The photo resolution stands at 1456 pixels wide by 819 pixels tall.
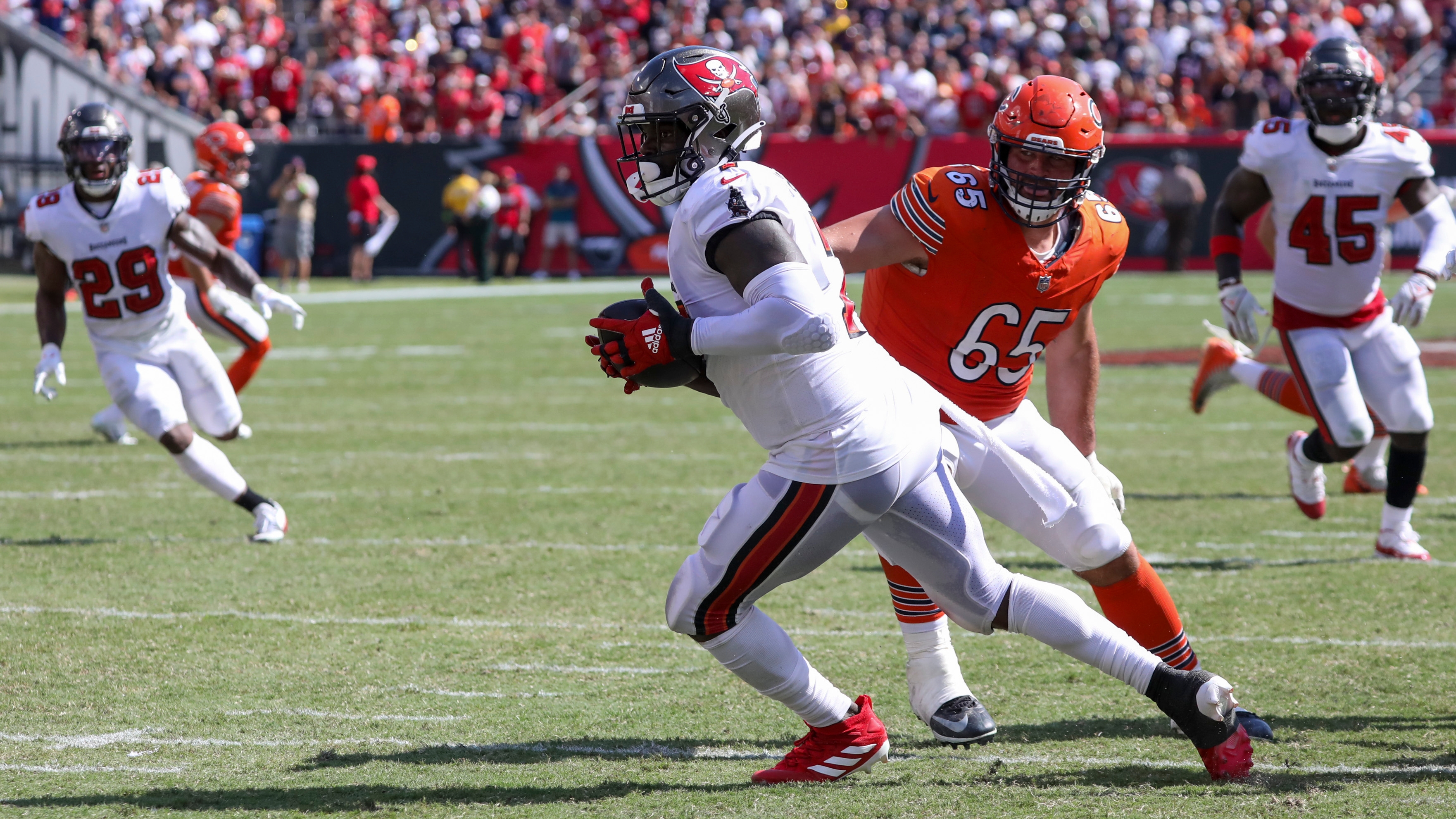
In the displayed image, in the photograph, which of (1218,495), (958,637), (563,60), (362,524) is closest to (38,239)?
(362,524)

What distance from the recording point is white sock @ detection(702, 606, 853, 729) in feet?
10.6

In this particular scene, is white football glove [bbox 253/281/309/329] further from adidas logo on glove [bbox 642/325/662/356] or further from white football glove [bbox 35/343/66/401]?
adidas logo on glove [bbox 642/325/662/356]

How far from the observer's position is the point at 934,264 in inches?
144

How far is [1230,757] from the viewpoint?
3270 mm

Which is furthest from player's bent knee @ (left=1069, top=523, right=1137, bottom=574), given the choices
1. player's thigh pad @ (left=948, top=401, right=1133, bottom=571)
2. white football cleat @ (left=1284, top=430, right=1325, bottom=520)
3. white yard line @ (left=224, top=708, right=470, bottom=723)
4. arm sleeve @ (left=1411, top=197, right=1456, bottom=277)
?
white football cleat @ (left=1284, top=430, right=1325, bottom=520)

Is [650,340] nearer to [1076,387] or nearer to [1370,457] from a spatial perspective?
[1076,387]

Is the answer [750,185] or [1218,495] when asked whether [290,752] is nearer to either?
[750,185]

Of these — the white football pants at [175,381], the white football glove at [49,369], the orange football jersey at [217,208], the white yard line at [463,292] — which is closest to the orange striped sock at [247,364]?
the orange football jersey at [217,208]

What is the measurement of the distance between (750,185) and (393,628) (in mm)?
2387

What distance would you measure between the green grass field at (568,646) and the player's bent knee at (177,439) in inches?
15.6

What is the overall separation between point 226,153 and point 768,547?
6045 mm

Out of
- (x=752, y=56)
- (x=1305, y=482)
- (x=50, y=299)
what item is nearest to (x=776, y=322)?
(x=1305, y=482)

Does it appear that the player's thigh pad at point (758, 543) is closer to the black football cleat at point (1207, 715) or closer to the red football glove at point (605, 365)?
the red football glove at point (605, 365)

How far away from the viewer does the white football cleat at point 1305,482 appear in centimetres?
615
